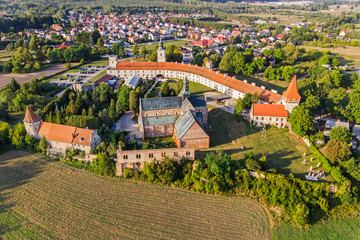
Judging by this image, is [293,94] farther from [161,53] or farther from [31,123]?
[161,53]

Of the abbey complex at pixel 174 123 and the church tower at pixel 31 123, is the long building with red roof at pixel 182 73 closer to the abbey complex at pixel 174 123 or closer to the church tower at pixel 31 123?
the abbey complex at pixel 174 123

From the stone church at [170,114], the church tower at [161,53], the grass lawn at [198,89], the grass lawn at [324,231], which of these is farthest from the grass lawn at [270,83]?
the grass lawn at [324,231]

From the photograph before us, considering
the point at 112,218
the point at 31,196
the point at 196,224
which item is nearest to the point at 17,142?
the point at 31,196

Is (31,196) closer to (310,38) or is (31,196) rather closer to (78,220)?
(78,220)

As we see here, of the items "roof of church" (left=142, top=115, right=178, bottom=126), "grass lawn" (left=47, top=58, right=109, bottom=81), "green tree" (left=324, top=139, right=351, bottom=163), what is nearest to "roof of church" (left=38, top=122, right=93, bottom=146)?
"roof of church" (left=142, top=115, right=178, bottom=126)

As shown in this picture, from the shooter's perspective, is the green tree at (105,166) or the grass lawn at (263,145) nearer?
the green tree at (105,166)

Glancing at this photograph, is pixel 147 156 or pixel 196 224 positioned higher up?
pixel 147 156

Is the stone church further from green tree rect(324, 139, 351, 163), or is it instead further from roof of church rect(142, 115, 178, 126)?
green tree rect(324, 139, 351, 163)
